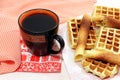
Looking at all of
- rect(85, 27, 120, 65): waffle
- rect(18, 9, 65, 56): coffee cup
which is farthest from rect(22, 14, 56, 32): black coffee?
rect(85, 27, 120, 65): waffle

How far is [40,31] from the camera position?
2.12 ft

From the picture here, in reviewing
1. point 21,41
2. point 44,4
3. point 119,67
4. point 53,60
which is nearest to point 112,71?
point 119,67

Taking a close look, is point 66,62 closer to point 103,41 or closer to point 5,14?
point 103,41

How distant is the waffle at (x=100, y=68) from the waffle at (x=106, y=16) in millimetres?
155

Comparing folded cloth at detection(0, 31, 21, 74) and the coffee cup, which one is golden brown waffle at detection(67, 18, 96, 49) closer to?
the coffee cup

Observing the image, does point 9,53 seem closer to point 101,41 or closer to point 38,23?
point 38,23

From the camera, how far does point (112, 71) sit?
25.3 inches

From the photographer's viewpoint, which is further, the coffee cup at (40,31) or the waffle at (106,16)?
the waffle at (106,16)

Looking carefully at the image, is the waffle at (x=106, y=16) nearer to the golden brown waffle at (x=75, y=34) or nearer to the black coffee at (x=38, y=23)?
the golden brown waffle at (x=75, y=34)

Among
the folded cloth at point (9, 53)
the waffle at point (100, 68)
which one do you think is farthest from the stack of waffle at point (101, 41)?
the folded cloth at point (9, 53)

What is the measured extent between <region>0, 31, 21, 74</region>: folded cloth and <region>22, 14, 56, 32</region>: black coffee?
0.30 feet

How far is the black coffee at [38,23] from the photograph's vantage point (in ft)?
2.17

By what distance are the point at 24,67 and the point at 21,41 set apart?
0.10m

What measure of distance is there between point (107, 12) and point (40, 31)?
29 centimetres
